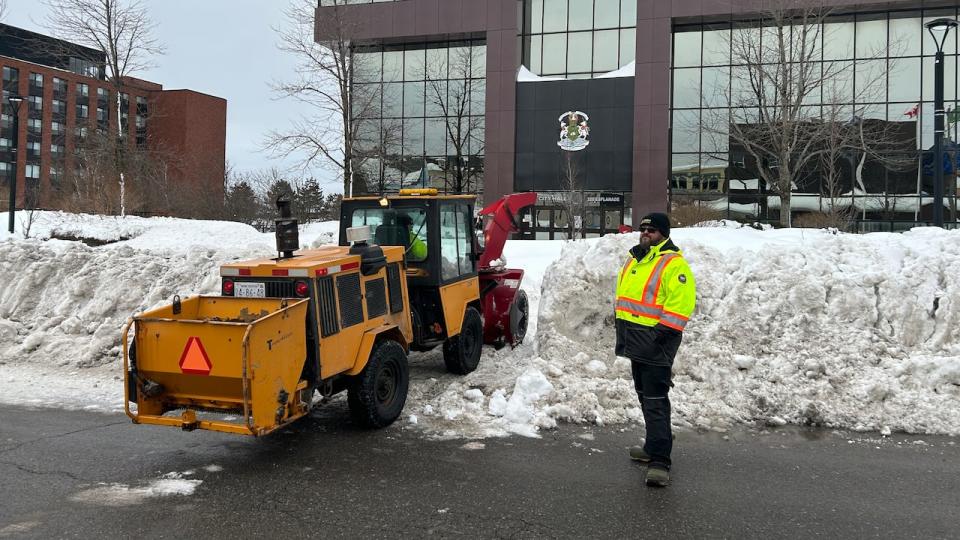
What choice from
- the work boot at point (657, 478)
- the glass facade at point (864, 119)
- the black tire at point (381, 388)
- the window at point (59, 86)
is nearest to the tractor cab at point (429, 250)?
the black tire at point (381, 388)

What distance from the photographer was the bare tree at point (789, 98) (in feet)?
73.9

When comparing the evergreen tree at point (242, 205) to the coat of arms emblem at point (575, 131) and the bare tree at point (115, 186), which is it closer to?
the bare tree at point (115, 186)

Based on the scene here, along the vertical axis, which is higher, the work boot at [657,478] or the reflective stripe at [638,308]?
the reflective stripe at [638,308]

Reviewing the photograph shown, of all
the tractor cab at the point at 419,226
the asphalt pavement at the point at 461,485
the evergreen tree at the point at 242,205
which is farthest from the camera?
the evergreen tree at the point at 242,205

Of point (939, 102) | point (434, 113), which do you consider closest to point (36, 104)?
point (434, 113)

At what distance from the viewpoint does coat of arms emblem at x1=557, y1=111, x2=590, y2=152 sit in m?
33.7

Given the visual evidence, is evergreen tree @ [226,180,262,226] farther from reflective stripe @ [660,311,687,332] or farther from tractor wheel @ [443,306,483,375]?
reflective stripe @ [660,311,687,332]

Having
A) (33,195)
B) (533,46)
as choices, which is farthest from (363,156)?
(533,46)

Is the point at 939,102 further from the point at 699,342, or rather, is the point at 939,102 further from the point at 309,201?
the point at 309,201

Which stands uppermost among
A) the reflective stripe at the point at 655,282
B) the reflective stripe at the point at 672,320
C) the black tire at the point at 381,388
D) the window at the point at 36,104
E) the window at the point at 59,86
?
the window at the point at 59,86

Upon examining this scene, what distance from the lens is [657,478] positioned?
5.15 meters

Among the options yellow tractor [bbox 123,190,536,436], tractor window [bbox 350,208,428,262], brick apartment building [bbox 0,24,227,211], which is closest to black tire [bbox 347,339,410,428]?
yellow tractor [bbox 123,190,536,436]

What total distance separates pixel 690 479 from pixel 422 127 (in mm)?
32508

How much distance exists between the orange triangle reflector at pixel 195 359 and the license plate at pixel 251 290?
0.78m
